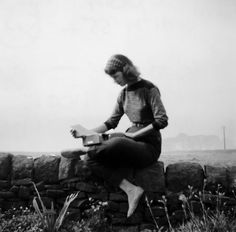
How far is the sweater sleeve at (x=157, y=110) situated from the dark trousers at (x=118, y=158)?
314 millimetres

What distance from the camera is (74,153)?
4.44 m

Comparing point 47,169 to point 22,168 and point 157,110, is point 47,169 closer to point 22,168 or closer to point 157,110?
point 22,168

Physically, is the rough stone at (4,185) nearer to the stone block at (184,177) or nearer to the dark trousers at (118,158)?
the dark trousers at (118,158)

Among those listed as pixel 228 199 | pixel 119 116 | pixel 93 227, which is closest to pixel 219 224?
pixel 228 199

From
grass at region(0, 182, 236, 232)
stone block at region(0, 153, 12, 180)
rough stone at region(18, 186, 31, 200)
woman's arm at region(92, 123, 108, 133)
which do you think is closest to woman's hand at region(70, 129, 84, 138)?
woman's arm at region(92, 123, 108, 133)

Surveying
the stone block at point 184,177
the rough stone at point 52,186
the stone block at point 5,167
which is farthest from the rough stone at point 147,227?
the stone block at point 5,167

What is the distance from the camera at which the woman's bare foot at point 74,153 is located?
436cm

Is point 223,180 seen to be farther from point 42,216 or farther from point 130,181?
point 42,216

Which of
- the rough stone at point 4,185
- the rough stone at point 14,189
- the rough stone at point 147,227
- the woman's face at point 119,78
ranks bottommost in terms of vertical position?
the rough stone at point 147,227

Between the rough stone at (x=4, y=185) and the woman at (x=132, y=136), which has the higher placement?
the woman at (x=132, y=136)

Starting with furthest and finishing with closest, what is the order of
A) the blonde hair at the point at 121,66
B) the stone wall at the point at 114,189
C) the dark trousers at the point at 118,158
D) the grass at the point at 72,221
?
the stone wall at the point at 114,189 → the blonde hair at the point at 121,66 → the dark trousers at the point at 118,158 → the grass at the point at 72,221

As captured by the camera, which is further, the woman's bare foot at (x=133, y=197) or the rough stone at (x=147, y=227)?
the rough stone at (x=147, y=227)

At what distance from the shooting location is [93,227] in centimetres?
414

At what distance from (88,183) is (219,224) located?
170 cm
